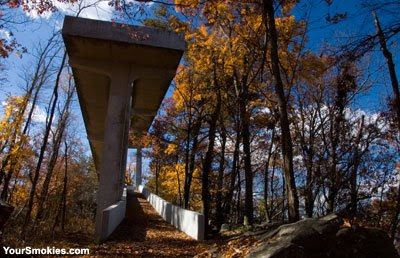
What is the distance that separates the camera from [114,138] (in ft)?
51.6

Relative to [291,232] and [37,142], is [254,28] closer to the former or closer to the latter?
[291,232]

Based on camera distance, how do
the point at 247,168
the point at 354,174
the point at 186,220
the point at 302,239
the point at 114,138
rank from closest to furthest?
the point at 302,239 → the point at 186,220 → the point at 247,168 → the point at 114,138 → the point at 354,174

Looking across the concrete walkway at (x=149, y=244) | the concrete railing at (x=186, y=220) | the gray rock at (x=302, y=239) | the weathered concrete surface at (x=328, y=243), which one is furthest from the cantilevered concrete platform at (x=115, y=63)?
the weathered concrete surface at (x=328, y=243)

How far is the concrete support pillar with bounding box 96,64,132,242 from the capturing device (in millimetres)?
15133

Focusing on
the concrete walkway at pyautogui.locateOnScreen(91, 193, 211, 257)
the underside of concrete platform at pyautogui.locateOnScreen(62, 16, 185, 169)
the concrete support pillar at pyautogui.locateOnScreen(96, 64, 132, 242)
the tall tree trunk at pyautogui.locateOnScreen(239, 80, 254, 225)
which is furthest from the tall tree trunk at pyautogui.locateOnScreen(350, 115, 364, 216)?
the concrete support pillar at pyautogui.locateOnScreen(96, 64, 132, 242)

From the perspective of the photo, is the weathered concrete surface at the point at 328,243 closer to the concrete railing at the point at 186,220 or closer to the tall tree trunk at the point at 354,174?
the concrete railing at the point at 186,220

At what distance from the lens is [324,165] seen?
16812 millimetres

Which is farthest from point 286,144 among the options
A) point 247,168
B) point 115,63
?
point 115,63

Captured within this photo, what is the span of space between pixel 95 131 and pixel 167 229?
22237 mm

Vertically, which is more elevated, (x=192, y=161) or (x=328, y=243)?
(x=192, y=161)

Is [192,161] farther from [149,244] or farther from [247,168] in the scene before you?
[149,244]

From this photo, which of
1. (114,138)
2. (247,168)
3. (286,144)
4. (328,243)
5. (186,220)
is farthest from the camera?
(114,138)

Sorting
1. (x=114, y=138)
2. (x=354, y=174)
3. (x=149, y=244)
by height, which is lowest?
(x=149, y=244)

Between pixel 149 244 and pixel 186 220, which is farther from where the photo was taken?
pixel 186 220
